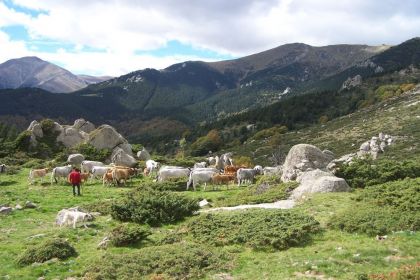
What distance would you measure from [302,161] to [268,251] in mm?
20428

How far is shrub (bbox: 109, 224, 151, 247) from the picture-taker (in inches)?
840

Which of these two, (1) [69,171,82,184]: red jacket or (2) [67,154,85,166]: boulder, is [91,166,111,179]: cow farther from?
(2) [67,154,85,166]: boulder

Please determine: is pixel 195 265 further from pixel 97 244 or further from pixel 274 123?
pixel 274 123

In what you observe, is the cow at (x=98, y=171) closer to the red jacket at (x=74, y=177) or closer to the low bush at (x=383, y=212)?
the red jacket at (x=74, y=177)

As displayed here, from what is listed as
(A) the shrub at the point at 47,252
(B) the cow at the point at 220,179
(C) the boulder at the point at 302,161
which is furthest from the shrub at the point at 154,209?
(B) the cow at the point at 220,179

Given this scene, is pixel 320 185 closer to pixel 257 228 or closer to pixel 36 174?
pixel 257 228

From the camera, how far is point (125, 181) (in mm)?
45594

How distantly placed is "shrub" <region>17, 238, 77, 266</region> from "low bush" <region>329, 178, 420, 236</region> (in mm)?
12568

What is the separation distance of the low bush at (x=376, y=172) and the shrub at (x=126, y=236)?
18.5m

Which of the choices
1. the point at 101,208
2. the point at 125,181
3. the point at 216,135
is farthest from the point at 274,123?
Answer: the point at 101,208

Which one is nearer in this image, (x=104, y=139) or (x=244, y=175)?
(x=244, y=175)

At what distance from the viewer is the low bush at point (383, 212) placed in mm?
21219

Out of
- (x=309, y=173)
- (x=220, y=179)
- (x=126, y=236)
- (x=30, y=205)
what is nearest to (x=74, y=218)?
(x=126, y=236)

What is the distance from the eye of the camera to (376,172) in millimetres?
34406
